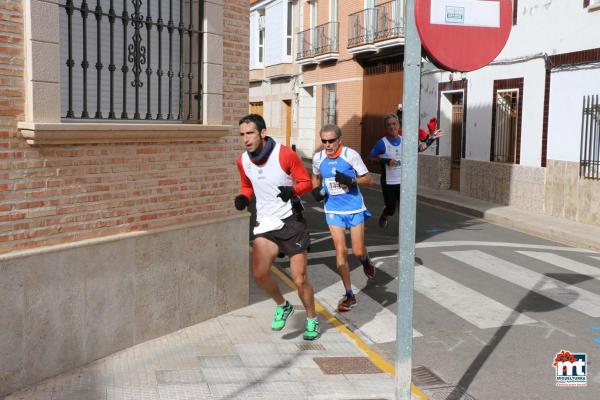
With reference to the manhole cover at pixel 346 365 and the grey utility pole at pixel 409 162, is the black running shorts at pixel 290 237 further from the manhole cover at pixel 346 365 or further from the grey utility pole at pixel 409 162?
the grey utility pole at pixel 409 162

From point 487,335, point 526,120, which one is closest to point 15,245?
point 487,335

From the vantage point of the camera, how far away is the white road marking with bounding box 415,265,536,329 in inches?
281

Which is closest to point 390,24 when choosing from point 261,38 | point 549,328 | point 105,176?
point 261,38

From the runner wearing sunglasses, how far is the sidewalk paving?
31.9 inches

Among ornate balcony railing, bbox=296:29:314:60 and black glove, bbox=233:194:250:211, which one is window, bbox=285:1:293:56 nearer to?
ornate balcony railing, bbox=296:29:314:60

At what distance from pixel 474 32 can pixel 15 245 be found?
3.26 metres

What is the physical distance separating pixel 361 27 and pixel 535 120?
1063 centimetres

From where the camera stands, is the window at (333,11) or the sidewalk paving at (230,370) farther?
the window at (333,11)

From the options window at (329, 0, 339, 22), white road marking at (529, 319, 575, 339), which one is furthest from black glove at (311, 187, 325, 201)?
window at (329, 0, 339, 22)

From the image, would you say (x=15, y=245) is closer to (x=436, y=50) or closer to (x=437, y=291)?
(x=436, y=50)

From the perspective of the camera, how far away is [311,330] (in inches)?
257

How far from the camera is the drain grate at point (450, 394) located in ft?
17.2

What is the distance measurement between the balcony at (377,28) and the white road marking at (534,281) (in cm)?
1374

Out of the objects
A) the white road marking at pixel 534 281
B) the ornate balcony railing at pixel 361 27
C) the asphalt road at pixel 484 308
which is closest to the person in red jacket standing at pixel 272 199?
the asphalt road at pixel 484 308
